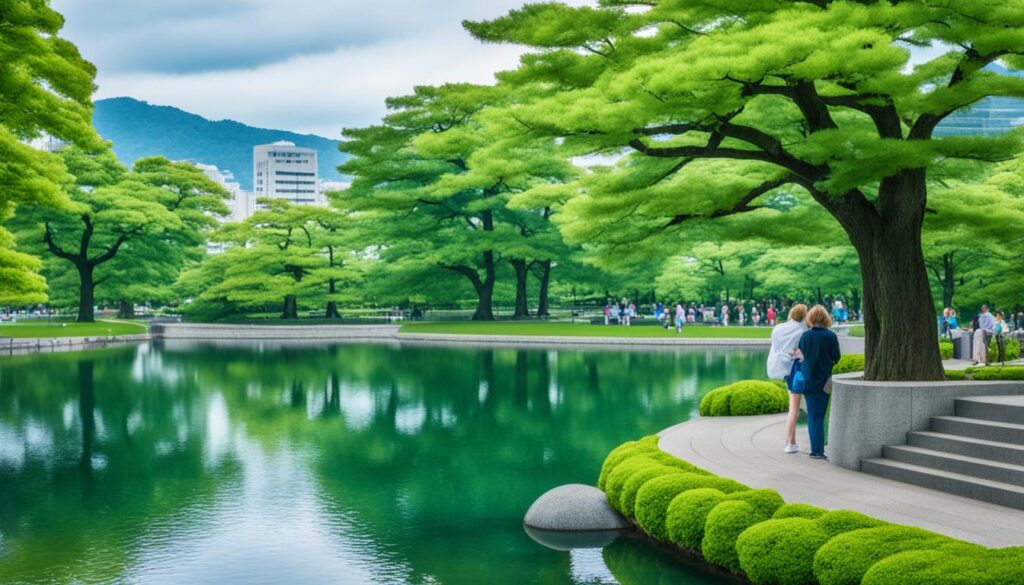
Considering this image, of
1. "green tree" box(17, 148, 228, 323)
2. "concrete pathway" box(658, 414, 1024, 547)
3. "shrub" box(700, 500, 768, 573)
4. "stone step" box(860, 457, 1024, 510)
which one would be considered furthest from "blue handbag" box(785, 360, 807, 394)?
"green tree" box(17, 148, 228, 323)

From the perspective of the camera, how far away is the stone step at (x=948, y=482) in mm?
9508

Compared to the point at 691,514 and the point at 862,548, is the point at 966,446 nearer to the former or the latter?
the point at 691,514

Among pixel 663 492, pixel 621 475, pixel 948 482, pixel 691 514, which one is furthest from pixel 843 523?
pixel 621 475

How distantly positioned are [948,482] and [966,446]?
747 millimetres

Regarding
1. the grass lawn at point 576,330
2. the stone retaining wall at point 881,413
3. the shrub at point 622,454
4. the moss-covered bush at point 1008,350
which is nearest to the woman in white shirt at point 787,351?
the stone retaining wall at point 881,413

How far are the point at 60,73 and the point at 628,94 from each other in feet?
40.0

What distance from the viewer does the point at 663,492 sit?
9.70 m

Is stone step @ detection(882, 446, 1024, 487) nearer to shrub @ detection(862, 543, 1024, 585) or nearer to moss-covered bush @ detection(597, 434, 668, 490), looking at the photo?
moss-covered bush @ detection(597, 434, 668, 490)

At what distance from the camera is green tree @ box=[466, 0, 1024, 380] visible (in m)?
11.4

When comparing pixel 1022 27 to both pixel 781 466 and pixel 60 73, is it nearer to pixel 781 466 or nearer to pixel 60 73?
pixel 781 466

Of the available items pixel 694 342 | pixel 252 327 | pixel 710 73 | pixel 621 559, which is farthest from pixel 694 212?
pixel 252 327

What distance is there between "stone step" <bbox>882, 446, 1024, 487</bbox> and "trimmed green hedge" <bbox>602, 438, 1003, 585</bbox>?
9.41 ft

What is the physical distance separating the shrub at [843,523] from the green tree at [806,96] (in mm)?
5666

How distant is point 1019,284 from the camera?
3167 centimetres
